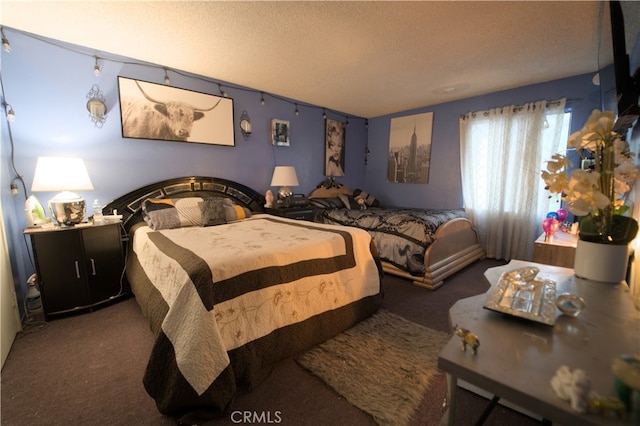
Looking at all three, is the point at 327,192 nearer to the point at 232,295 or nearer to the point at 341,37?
the point at 341,37

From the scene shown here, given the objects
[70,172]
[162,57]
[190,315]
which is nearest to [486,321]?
[190,315]

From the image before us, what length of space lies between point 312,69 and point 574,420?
325cm

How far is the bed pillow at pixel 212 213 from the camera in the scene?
2734mm

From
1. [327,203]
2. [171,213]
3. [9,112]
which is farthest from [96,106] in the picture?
[327,203]

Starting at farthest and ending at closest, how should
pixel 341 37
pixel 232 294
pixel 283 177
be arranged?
pixel 283 177 → pixel 341 37 → pixel 232 294

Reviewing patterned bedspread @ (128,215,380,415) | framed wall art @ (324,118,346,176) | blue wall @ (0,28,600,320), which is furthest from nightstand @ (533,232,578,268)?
framed wall art @ (324,118,346,176)

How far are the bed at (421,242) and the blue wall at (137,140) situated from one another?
3.14ft

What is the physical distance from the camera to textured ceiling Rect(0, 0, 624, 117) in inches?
75.4

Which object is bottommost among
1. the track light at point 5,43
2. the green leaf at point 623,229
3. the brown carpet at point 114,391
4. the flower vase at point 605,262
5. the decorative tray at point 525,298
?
the brown carpet at point 114,391

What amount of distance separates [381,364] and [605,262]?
1.24 meters

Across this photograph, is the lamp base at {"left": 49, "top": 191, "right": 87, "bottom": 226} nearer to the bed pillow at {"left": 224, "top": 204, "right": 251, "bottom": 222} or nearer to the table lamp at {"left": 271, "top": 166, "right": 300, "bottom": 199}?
the bed pillow at {"left": 224, "top": 204, "right": 251, "bottom": 222}

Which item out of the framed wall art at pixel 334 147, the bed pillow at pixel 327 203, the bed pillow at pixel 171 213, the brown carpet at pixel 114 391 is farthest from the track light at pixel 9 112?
the framed wall art at pixel 334 147

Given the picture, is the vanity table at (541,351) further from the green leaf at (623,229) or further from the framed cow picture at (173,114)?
the framed cow picture at (173,114)

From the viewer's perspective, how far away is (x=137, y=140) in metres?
2.85
